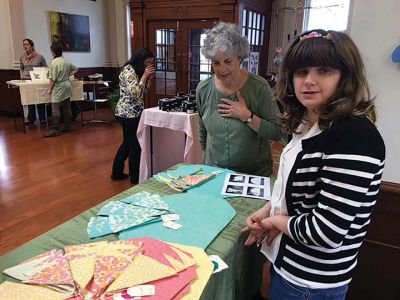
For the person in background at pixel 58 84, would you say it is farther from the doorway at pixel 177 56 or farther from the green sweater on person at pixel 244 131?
the green sweater on person at pixel 244 131

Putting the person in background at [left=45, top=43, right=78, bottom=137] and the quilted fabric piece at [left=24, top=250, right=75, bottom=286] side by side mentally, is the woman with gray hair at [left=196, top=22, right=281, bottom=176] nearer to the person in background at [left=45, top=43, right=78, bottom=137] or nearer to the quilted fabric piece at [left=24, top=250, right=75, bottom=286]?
the quilted fabric piece at [left=24, top=250, right=75, bottom=286]

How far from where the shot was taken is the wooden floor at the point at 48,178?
2.73 m

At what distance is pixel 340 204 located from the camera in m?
0.74

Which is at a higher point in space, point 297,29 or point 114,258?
point 297,29

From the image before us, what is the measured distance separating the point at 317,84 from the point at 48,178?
3.48 metres

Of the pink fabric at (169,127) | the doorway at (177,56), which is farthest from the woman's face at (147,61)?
the doorway at (177,56)

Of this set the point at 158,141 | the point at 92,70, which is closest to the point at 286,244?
the point at 158,141

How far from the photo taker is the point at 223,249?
3.40 ft

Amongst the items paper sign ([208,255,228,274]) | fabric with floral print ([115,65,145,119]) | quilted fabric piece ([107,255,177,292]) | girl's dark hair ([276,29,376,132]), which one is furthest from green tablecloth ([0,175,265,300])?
fabric with floral print ([115,65,145,119])

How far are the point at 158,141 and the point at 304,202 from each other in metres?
2.71

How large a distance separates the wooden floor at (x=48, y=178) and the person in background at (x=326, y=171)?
217 centimetres

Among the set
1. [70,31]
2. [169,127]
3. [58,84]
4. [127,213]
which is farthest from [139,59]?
[70,31]

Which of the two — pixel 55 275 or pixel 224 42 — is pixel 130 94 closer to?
pixel 224 42

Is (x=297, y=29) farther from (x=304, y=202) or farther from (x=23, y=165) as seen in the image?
(x=304, y=202)
